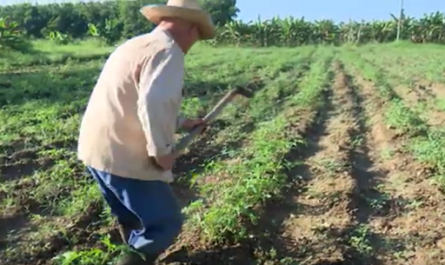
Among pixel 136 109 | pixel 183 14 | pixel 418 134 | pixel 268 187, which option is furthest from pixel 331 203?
pixel 418 134

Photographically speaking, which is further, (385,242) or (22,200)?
(22,200)

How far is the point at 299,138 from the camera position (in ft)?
24.0

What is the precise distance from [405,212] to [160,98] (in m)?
2.59

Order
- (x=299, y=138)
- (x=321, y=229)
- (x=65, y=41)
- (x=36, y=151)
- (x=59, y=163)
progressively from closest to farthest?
1. (x=321, y=229)
2. (x=59, y=163)
3. (x=36, y=151)
4. (x=299, y=138)
5. (x=65, y=41)

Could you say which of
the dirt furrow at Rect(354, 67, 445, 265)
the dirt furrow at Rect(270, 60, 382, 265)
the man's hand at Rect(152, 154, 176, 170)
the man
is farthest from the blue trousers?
the dirt furrow at Rect(354, 67, 445, 265)

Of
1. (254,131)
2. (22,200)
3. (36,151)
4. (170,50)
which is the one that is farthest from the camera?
(254,131)

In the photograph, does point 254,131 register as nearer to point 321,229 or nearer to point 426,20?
point 321,229

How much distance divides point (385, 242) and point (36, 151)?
382cm

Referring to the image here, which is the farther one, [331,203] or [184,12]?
[331,203]

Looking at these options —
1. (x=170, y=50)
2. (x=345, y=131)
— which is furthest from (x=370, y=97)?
(x=170, y=50)

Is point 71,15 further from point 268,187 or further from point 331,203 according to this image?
point 331,203

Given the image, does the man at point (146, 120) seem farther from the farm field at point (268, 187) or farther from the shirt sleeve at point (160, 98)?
the farm field at point (268, 187)

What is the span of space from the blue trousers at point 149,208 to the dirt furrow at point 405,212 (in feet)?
4.52

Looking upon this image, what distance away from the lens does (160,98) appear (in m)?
3.08
